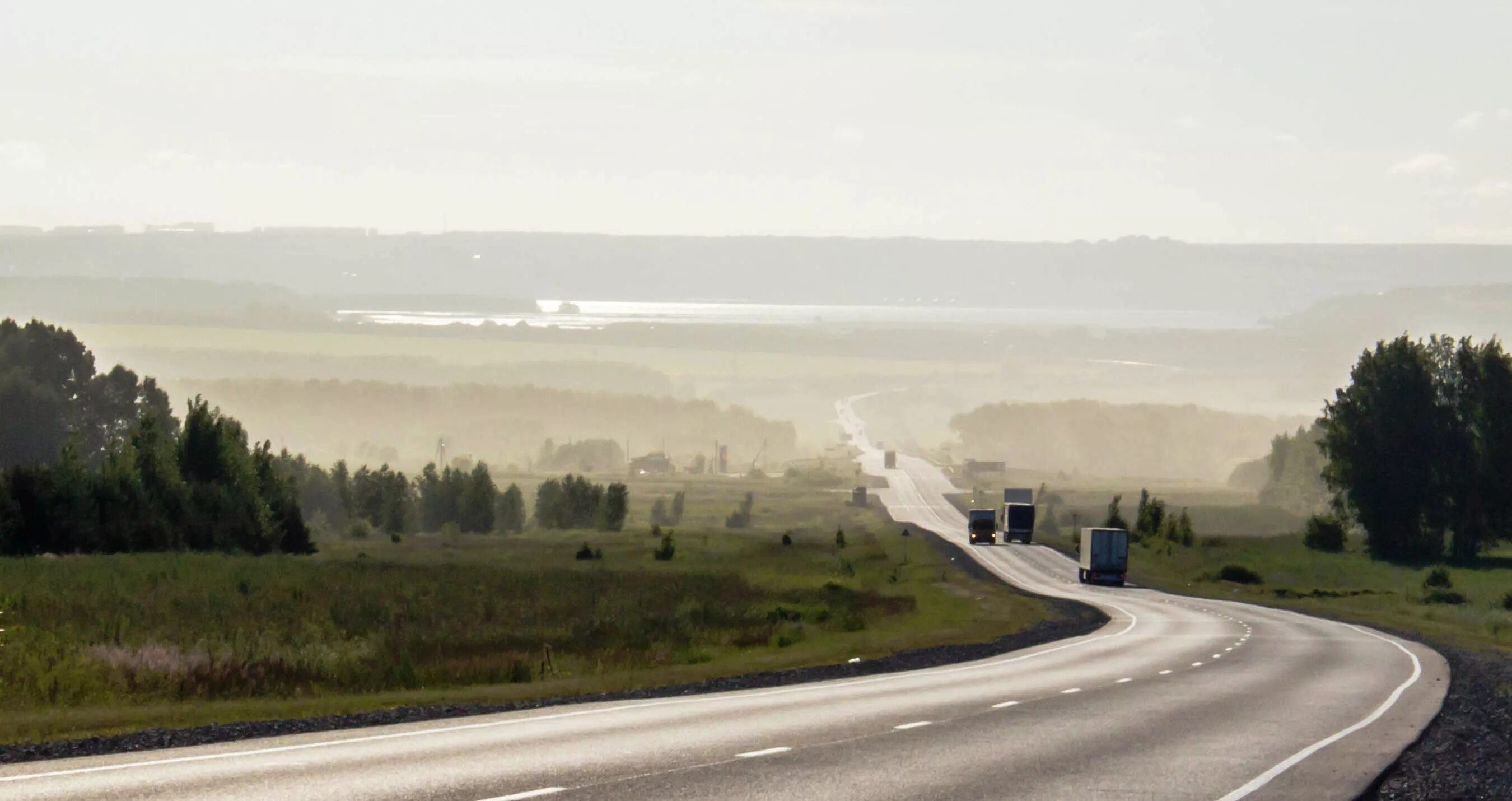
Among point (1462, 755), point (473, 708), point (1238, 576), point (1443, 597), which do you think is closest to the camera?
point (1462, 755)

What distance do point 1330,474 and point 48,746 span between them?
143854mm

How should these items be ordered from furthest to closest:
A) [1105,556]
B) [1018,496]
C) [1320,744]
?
[1018,496]
[1105,556]
[1320,744]

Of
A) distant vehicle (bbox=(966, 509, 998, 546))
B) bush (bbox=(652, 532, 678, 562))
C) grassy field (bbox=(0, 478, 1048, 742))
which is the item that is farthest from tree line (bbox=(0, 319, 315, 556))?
distant vehicle (bbox=(966, 509, 998, 546))

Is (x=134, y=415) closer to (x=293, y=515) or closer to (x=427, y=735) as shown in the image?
(x=293, y=515)

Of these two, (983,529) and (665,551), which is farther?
(983,529)

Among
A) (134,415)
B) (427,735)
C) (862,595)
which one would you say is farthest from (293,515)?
(427,735)

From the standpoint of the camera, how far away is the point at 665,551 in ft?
382

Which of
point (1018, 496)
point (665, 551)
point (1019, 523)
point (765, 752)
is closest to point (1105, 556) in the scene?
point (665, 551)

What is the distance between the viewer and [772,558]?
398 ft

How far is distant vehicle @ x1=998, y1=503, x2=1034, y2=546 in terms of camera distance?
13788 cm

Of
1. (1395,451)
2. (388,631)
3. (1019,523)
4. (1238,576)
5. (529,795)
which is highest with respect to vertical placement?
(1395,451)

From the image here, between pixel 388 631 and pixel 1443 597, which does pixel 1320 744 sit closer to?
pixel 388 631

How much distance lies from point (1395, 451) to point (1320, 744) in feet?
435

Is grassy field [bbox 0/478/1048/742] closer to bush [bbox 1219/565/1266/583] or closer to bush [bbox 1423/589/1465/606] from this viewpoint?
bush [bbox 1423/589/1465/606]
